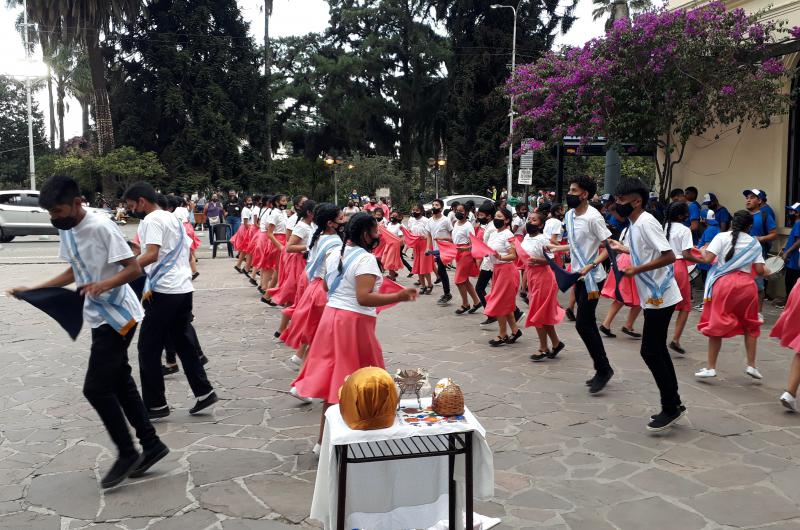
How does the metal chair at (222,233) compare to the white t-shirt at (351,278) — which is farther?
the metal chair at (222,233)

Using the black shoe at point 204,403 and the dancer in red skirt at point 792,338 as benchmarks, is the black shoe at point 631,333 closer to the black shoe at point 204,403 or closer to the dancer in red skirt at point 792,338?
the dancer in red skirt at point 792,338

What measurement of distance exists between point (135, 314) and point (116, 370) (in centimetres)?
38

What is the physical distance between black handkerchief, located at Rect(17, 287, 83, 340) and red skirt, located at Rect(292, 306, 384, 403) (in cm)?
148

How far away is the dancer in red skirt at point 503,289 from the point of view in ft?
28.8

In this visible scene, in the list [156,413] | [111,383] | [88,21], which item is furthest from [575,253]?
[88,21]

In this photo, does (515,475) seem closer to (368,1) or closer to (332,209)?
(332,209)

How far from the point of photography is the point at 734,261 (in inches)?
277

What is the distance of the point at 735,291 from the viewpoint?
22.8 ft

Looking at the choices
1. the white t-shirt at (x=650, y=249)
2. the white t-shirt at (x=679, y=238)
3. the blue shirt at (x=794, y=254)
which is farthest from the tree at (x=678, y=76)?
the white t-shirt at (x=650, y=249)

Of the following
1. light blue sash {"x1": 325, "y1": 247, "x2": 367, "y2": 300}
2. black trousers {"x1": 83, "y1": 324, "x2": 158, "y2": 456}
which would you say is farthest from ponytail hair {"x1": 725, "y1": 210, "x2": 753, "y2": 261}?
black trousers {"x1": 83, "y1": 324, "x2": 158, "y2": 456}

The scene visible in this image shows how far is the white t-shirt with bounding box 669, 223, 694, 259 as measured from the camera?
294 inches

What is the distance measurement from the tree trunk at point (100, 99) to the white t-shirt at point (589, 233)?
32.9 meters

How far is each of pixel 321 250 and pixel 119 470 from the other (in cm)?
260

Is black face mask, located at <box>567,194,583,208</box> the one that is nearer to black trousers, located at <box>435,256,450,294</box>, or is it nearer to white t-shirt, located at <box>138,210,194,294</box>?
white t-shirt, located at <box>138,210,194,294</box>
